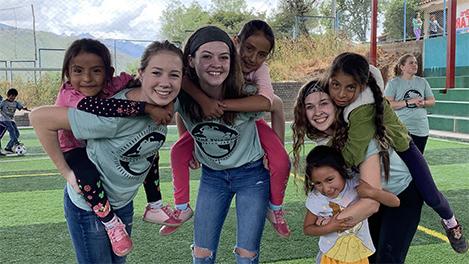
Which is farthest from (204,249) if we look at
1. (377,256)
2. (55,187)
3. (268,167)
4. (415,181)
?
(55,187)

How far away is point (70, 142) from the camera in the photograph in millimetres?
2250

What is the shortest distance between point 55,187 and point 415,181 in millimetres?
5561

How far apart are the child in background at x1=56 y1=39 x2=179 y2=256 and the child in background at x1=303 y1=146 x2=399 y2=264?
80 centimetres

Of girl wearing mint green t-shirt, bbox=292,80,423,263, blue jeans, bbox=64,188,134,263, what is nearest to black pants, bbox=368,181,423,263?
girl wearing mint green t-shirt, bbox=292,80,423,263

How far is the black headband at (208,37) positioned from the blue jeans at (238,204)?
26.7 inches

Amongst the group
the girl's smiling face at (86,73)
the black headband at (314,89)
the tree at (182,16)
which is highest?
the tree at (182,16)

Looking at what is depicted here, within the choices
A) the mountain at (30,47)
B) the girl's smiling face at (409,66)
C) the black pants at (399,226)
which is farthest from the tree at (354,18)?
the black pants at (399,226)

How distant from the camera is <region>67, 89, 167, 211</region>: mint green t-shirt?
205cm

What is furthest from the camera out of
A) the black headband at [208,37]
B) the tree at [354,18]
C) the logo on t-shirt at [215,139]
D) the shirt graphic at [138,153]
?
the tree at [354,18]

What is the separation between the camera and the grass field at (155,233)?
3893 mm

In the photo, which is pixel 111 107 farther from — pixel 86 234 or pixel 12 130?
pixel 12 130

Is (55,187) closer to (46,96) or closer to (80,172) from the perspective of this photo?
(80,172)

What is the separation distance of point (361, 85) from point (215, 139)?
30.7 inches

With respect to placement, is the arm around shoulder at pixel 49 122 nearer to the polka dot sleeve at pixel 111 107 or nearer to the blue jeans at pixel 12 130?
the polka dot sleeve at pixel 111 107
